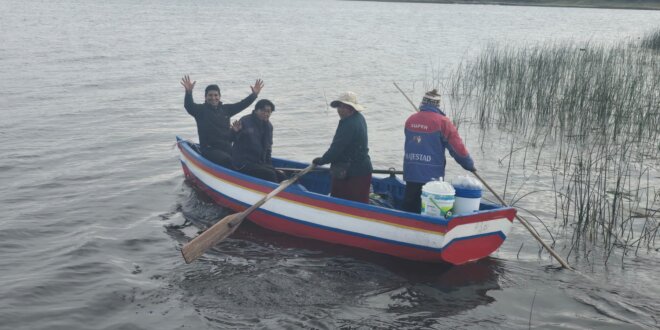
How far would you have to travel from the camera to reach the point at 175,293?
7684 millimetres

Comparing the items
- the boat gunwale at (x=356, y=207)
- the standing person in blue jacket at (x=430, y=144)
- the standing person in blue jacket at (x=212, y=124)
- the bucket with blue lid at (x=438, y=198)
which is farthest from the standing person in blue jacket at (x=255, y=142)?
the bucket with blue lid at (x=438, y=198)

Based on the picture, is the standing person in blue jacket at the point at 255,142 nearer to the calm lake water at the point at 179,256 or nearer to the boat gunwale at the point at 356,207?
the boat gunwale at the point at 356,207

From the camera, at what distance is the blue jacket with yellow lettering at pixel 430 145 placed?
26.8ft

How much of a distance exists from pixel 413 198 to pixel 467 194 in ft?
2.88

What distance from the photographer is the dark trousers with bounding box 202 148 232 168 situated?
10859mm

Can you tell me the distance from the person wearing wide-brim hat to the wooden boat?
356 millimetres

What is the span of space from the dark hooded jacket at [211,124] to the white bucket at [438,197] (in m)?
4.30

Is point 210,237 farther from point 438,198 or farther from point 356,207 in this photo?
point 438,198

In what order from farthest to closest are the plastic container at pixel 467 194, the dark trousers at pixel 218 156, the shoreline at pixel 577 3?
the shoreline at pixel 577 3
the dark trousers at pixel 218 156
the plastic container at pixel 467 194

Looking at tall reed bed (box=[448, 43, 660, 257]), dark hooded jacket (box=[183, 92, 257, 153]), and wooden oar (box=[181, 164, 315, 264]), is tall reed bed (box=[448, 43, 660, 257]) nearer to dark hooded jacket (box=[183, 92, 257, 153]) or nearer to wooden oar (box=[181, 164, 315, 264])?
wooden oar (box=[181, 164, 315, 264])

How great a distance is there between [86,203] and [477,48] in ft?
91.7

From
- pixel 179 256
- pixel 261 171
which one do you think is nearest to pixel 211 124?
pixel 261 171

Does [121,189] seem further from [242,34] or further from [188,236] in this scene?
[242,34]

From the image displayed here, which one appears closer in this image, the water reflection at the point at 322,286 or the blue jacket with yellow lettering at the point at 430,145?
the water reflection at the point at 322,286
